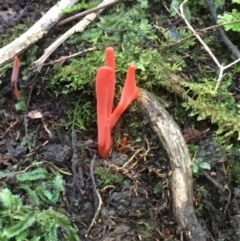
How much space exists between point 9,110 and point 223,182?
127cm

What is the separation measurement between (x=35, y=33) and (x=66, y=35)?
0.62 ft

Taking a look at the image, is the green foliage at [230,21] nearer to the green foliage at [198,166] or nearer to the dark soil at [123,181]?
the dark soil at [123,181]

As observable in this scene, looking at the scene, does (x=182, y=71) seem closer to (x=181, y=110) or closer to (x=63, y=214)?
(x=181, y=110)

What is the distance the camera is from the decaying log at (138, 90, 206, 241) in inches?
92.2

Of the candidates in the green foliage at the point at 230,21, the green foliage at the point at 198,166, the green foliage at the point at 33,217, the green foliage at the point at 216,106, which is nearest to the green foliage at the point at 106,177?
the green foliage at the point at 33,217

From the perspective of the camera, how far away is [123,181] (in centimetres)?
252

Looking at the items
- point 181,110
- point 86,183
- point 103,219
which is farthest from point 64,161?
point 181,110

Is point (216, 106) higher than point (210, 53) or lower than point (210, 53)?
lower

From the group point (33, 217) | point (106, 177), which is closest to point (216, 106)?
point (106, 177)

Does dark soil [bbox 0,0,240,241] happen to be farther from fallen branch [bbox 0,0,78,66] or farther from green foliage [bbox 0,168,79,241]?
fallen branch [bbox 0,0,78,66]

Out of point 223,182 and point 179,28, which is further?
point 179,28

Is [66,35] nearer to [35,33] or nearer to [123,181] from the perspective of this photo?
[35,33]

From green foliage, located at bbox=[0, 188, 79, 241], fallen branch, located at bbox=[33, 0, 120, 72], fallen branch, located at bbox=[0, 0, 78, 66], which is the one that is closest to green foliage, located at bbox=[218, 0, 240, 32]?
fallen branch, located at bbox=[33, 0, 120, 72]

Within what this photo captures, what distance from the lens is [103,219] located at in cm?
238
